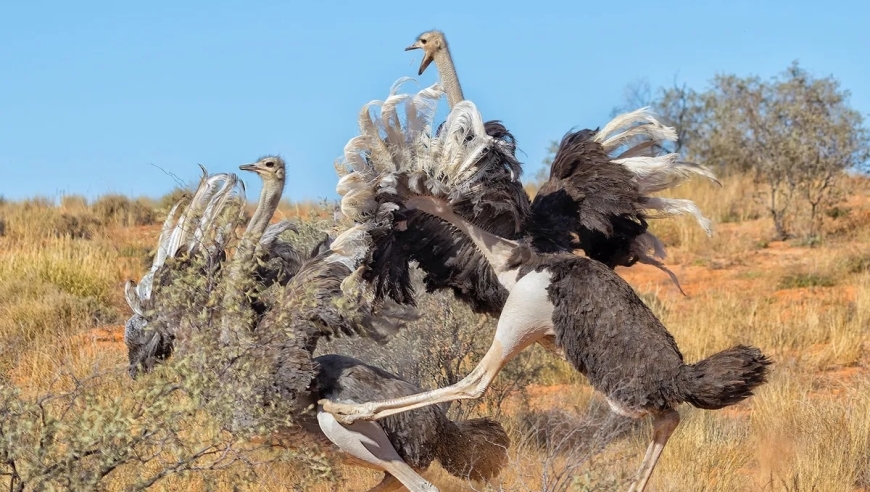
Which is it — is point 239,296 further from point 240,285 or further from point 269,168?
point 269,168

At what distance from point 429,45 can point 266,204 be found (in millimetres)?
1390

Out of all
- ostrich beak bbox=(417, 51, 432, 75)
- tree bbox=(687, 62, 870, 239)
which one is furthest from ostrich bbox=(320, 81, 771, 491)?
tree bbox=(687, 62, 870, 239)

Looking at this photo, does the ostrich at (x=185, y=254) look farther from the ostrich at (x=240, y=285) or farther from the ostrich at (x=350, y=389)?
the ostrich at (x=240, y=285)

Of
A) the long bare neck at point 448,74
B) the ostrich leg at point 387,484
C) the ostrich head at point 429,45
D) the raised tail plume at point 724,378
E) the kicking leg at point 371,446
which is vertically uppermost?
the ostrich head at point 429,45

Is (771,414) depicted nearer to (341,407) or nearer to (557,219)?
(557,219)

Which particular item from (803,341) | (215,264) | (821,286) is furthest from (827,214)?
(215,264)

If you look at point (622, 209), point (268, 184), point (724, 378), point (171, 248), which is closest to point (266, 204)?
point (268, 184)

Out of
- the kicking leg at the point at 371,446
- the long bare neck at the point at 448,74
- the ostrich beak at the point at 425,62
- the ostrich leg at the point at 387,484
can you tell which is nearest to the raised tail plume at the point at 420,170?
the kicking leg at the point at 371,446

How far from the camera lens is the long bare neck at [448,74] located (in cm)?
689

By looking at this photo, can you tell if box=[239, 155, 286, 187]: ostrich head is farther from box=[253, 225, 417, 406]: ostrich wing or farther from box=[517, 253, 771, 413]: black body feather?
box=[517, 253, 771, 413]: black body feather

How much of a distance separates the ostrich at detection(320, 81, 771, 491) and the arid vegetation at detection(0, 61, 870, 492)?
0.27m

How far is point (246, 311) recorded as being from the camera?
477cm

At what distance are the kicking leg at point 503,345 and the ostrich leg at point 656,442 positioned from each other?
0.59 metres

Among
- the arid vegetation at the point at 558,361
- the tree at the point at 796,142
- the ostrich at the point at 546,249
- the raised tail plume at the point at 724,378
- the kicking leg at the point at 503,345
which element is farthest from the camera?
the tree at the point at 796,142
